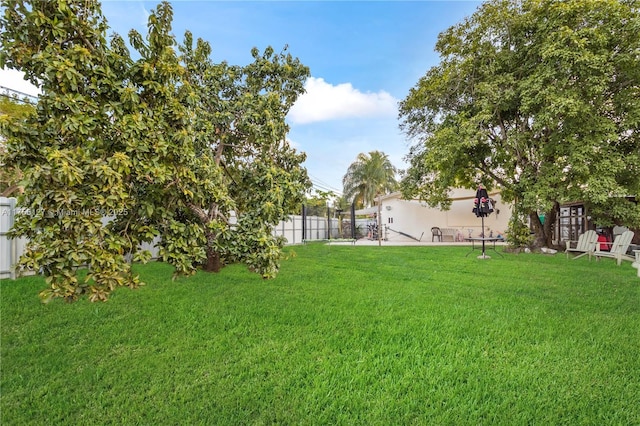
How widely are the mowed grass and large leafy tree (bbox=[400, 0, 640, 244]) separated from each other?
5466 millimetres

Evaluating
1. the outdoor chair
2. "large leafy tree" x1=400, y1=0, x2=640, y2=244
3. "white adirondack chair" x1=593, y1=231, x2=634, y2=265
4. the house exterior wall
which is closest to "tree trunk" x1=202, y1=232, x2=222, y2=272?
"large leafy tree" x1=400, y1=0, x2=640, y2=244

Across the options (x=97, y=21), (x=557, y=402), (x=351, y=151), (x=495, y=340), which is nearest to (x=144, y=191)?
(x=97, y=21)

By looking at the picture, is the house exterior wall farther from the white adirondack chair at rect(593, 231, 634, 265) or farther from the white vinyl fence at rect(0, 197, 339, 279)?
the white adirondack chair at rect(593, 231, 634, 265)

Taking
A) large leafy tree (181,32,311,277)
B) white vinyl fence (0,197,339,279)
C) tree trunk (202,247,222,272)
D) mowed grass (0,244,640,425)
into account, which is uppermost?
large leafy tree (181,32,311,277)

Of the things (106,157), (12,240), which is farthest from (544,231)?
(12,240)

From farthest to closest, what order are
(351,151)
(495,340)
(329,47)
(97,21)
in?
(351,151) < (329,47) < (97,21) < (495,340)

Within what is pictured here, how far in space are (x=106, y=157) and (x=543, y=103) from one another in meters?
10.5

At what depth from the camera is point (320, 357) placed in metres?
2.54

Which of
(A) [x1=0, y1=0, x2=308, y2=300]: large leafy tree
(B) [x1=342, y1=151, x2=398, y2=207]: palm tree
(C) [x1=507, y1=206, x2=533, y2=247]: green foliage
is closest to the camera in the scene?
(A) [x1=0, y1=0, x2=308, y2=300]: large leafy tree

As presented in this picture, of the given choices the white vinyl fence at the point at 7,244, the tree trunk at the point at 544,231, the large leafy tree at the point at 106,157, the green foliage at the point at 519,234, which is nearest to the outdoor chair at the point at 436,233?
the green foliage at the point at 519,234

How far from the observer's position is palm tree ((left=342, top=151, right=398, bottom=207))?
2351cm

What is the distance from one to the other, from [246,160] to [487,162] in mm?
9480

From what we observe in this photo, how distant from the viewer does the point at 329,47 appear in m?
8.59

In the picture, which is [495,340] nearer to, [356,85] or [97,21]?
[97,21]
